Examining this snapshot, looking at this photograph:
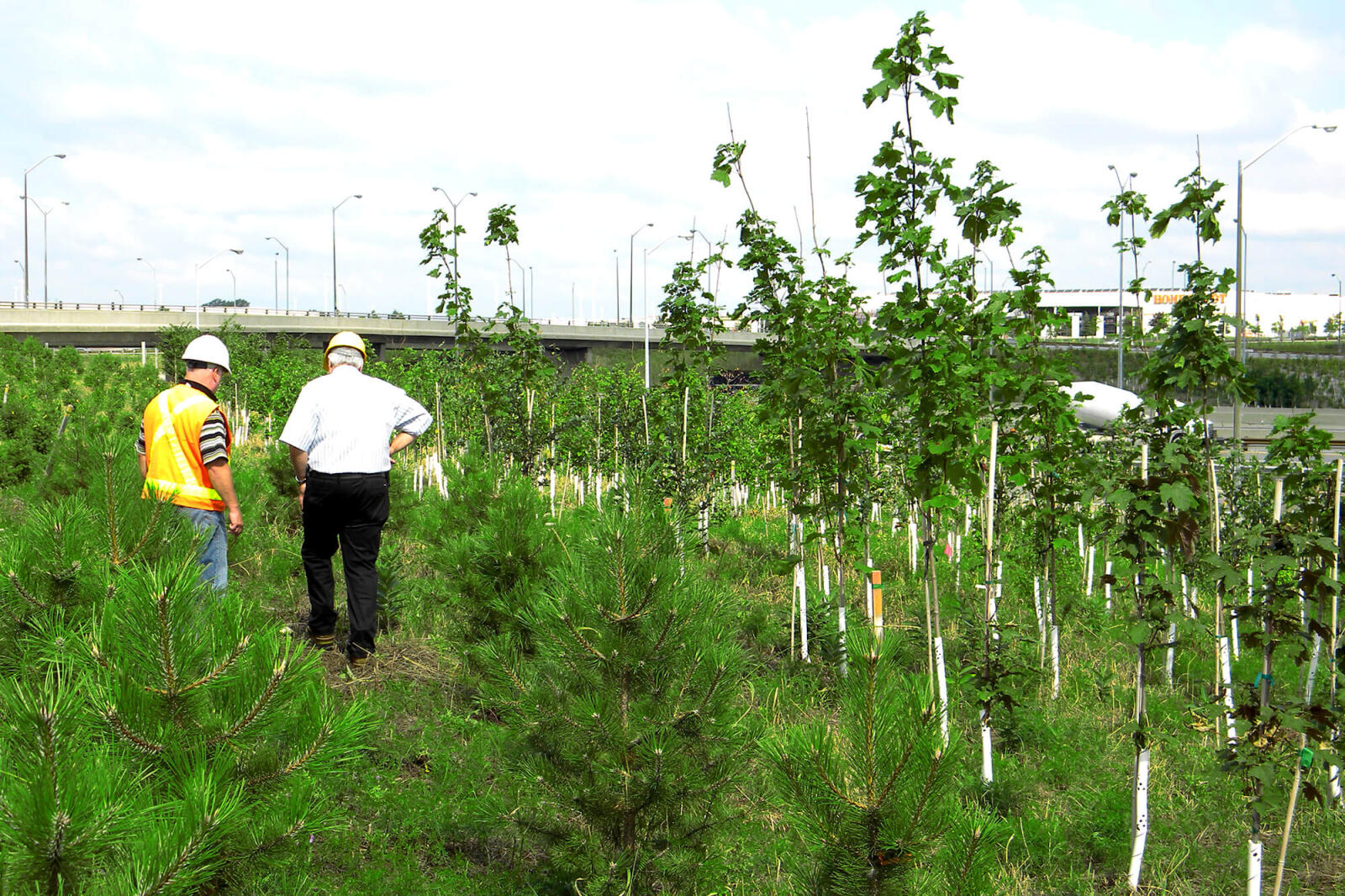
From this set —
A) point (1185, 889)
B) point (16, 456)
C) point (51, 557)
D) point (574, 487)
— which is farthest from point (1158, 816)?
point (574, 487)

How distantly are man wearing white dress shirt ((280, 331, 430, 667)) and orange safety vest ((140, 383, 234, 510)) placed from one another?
431mm

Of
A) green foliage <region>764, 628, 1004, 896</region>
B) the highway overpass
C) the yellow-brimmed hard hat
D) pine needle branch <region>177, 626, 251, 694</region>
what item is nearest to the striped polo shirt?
the yellow-brimmed hard hat

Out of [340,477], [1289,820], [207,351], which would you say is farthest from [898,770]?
[207,351]

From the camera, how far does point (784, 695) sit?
18.4 feet

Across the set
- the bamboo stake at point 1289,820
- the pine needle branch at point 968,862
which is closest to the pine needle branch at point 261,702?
the pine needle branch at point 968,862

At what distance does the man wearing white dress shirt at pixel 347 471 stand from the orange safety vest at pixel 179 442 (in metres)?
0.43

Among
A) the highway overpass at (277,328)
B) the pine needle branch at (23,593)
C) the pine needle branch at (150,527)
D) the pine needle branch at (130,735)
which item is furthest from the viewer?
the highway overpass at (277,328)

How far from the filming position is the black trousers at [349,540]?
5.16 metres

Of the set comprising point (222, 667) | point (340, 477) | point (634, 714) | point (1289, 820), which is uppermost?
point (340, 477)

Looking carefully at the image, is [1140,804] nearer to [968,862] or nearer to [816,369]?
[968,862]

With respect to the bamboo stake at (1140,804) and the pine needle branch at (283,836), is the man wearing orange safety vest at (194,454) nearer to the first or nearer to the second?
the pine needle branch at (283,836)

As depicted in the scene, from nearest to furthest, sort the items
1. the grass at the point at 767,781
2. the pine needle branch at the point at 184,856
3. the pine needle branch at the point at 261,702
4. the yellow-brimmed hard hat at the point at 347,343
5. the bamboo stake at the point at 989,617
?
the pine needle branch at the point at 184,856 → the pine needle branch at the point at 261,702 → the grass at the point at 767,781 → the bamboo stake at the point at 989,617 → the yellow-brimmed hard hat at the point at 347,343

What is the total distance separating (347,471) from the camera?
5148 millimetres

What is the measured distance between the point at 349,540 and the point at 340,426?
24.3 inches
